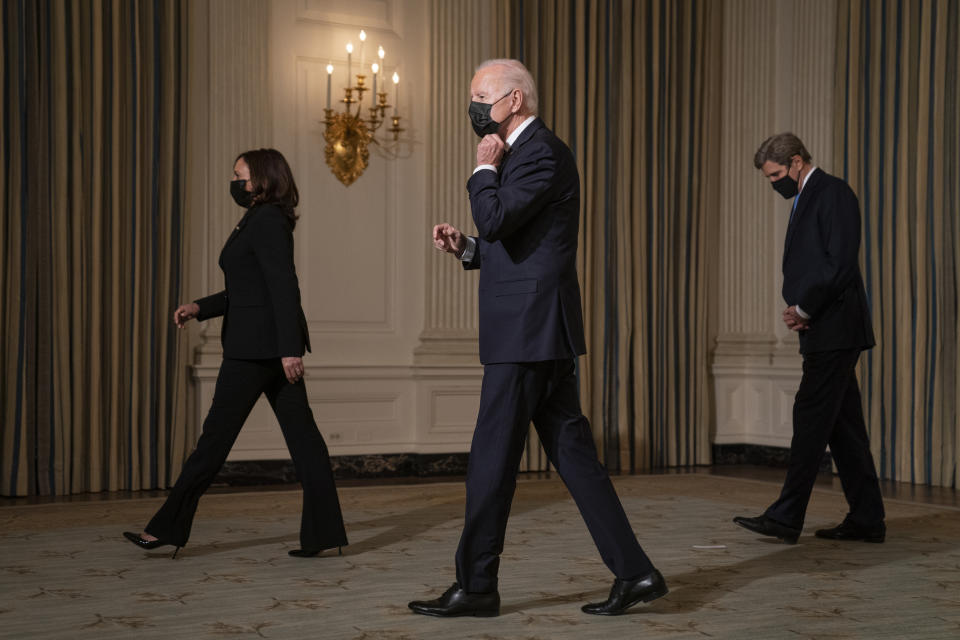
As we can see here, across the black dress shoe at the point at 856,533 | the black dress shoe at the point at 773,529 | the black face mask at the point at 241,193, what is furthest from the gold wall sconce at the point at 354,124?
the black dress shoe at the point at 856,533

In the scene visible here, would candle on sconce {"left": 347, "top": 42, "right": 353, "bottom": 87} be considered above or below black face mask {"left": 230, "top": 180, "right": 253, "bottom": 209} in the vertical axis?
above

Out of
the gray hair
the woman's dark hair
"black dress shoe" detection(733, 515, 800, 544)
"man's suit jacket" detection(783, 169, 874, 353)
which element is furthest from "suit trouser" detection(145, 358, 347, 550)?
"man's suit jacket" detection(783, 169, 874, 353)

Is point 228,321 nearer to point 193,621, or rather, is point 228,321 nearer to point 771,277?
point 193,621

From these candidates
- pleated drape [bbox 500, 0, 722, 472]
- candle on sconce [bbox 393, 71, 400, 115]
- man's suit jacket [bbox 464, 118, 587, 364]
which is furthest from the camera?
pleated drape [bbox 500, 0, 722, 472]

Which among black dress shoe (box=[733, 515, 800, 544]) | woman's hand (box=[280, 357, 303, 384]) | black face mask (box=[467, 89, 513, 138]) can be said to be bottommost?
black dress shoe (box=[733, 515, 800, 544])

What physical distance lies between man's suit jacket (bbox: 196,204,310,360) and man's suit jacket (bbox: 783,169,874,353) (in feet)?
5.73

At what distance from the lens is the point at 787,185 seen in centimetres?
407

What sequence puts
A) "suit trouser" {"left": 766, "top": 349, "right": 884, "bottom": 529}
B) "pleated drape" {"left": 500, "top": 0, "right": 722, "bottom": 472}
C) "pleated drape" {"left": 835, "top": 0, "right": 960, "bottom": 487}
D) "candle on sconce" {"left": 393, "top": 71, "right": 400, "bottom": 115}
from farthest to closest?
"pleated drape" {"left": 500, "top": 0, "right": 722, "bottom": 472} < "candle on sconce" {"left": 393, "top": 71, "right": 400, "bottom": 115} < "pleated drape" {"left": 835, "top": 0, "right": 960, "bottom": 487} < "suit trouser" {"left": 766, "top": 349, "right": 884, "bottom": 529}

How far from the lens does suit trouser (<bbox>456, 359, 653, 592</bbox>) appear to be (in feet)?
9.12

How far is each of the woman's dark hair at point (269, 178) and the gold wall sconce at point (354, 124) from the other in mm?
2599

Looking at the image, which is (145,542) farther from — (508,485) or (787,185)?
(787,185)

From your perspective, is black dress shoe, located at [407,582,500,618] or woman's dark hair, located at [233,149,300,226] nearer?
black dress shoe, located at [407,582,500,618]

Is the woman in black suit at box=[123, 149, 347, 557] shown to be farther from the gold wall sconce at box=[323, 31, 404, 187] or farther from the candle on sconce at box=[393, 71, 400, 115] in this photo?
the candle on sconce at box=[393, 71, 400, 115]

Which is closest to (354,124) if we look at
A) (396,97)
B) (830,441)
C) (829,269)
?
(396,97)
